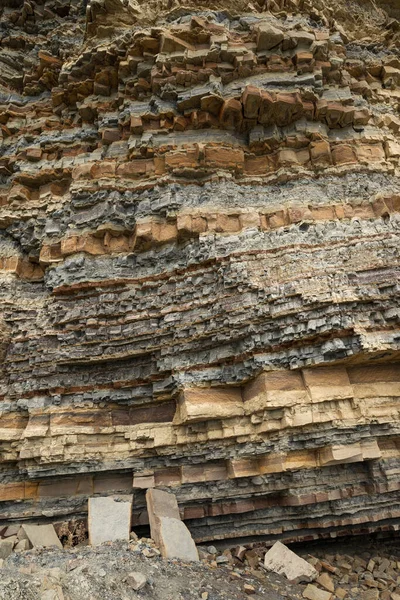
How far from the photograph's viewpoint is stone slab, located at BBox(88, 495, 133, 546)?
5992 mm

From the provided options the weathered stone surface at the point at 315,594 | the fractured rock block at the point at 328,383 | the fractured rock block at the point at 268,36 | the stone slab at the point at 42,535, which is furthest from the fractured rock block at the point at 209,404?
the fractured rock block at the point at 268,36

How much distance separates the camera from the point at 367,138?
28.6 feet

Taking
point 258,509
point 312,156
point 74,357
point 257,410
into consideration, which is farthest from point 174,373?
point 312,156

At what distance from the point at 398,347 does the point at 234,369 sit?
276 cm

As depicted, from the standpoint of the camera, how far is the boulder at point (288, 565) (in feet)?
19.5

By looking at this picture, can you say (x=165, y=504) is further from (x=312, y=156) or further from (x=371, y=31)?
(x=371, y=31)

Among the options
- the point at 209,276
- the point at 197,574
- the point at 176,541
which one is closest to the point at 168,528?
the point at 176,541

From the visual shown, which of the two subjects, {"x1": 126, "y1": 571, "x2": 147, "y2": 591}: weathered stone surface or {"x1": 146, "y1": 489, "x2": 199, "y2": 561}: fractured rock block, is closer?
{"x1": 126, "y1": 571, "x2": 147, "y2": 591}: weathered stone surface

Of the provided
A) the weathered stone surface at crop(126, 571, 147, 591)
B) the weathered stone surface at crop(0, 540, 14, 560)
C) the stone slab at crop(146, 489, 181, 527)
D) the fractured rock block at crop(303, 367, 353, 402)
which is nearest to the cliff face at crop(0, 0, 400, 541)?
the fractured rock block at crop(303, 367, 353, 402)

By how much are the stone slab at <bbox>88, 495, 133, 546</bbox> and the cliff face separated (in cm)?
41

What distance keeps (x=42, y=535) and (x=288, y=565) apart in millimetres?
4270

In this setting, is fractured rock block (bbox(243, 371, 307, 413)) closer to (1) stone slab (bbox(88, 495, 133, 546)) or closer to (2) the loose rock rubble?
(2) the loose rock rubble

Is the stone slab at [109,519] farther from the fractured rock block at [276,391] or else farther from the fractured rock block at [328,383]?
the fractured rock block at [328,383]

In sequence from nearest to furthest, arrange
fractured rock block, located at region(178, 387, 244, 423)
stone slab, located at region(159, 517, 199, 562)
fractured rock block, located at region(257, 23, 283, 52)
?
1. stone slab, located at region(159, 517, 199, 562)
2. fractured rock block, located at region(178, 387, 244, 423)
3. fractured rock block, located at region(257, 23, 283, 52)
